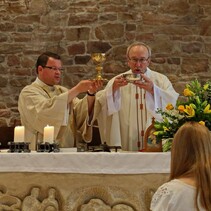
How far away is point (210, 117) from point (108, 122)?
1.16 m

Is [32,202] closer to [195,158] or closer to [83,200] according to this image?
[83,200]

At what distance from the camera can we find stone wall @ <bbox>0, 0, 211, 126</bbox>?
7773 mm

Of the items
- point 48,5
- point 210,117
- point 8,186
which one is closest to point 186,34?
point 48,5

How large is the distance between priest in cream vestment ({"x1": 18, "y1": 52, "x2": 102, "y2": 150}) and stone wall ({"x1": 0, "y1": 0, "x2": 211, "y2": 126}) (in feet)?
9.22

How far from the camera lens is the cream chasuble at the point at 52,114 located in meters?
4.55

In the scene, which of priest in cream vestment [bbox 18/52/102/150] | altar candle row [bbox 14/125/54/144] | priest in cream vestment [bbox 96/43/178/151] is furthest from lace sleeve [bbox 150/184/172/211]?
priest in cream vestment [bbox 96/43/178/151]

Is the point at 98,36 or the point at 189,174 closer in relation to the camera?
the point at 189,174

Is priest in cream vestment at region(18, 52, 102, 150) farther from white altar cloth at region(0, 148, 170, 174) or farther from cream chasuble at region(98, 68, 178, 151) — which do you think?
white altar cloth at region(0, 148, 170, 174)

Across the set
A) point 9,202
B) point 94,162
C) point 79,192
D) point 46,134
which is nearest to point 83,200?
point 79,192

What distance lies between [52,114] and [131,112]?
0.75 meters

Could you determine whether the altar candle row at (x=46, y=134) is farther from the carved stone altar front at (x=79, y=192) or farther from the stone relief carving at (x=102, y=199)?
the stone relief carving at (x=102, y=199)

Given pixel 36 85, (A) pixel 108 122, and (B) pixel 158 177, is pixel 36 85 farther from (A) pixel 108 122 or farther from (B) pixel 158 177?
(B) pixel 158 177

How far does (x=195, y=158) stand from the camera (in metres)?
2.38

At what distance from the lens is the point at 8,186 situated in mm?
3676
